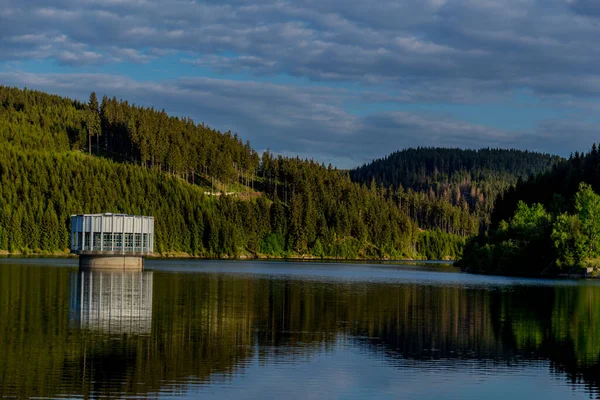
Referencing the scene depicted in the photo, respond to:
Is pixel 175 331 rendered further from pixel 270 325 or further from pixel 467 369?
pixel 467 369

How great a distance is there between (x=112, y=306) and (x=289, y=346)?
20880 mm

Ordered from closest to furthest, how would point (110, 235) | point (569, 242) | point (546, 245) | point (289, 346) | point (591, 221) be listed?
1. point (289, 346)
2. point (110, 235)
3. point (569, 242)
4. point (591, 221)
5. point (546, 245)

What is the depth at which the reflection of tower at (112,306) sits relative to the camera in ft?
147

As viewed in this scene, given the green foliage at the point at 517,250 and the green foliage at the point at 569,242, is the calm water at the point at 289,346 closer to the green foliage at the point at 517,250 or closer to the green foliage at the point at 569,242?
the green foliage at the point at 569,242

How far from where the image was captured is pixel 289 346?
3922 cm

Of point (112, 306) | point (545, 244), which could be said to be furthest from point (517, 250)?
point (112, 306)

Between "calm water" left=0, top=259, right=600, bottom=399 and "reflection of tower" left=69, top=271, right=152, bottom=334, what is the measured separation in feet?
0.37

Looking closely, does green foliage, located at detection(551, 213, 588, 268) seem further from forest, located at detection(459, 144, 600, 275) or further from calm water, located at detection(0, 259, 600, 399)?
calm water, located at detection(0, 259, 600, 399)

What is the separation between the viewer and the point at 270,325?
47781 mm

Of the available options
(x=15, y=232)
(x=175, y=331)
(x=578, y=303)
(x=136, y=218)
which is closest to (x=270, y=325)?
(x=175, y=331)

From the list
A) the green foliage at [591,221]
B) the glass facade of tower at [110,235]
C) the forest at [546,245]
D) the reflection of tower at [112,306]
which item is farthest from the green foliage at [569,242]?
the reflection of tower at [112,306]

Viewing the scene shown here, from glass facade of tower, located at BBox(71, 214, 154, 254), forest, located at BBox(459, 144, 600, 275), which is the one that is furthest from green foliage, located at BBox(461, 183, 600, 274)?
glass facade of tower, located at BBox(71, 214, 154, 254)

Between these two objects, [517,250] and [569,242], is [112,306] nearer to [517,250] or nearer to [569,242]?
[569,242]

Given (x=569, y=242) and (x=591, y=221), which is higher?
(x=591, y=221)
